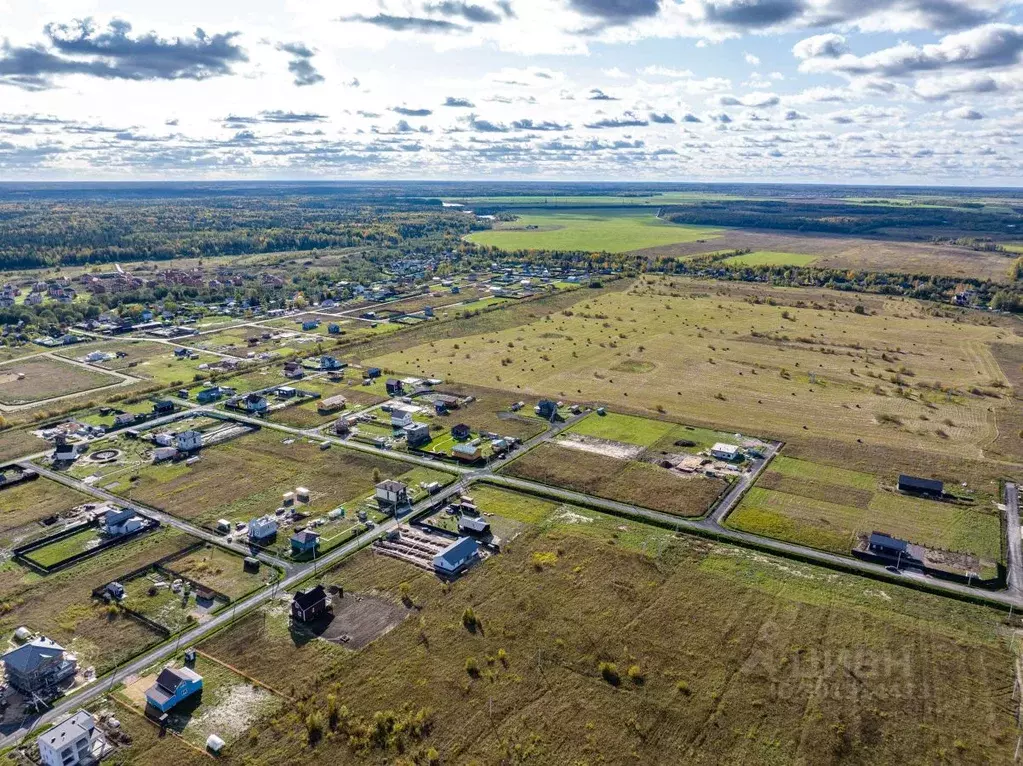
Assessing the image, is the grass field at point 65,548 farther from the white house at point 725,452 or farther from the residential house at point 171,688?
the white house at point 725,452

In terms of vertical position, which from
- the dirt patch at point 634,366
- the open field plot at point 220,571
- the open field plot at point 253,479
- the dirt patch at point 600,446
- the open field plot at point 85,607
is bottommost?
the open field plot at point 85,607

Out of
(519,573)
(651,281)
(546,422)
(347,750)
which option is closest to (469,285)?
(651,281)

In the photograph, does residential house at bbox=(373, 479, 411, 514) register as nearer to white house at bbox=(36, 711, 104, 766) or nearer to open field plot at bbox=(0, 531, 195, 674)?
open field plot at bbox=(0, 531, 195, 674)

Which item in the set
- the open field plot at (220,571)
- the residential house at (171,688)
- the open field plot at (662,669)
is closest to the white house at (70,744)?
the residential house at (171,688)

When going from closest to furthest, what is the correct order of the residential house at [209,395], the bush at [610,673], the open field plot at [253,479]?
the bush at [610,673]
the open field plot at [253,479]
the residential house at [209,395]

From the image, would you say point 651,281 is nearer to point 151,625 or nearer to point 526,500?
point 526,500

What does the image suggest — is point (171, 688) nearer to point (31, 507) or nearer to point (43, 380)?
point (31, 507)

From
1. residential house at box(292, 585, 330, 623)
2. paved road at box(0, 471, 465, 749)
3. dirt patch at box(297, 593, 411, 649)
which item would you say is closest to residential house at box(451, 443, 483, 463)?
paved road at box(0, 471, 465, 749)
